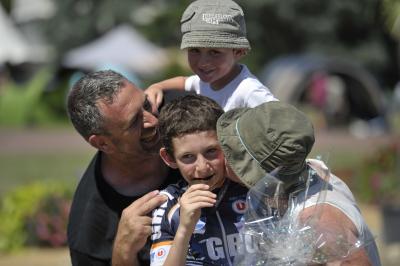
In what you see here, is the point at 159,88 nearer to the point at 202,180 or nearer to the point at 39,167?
the point at 202,180

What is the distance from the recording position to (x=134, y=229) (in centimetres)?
363

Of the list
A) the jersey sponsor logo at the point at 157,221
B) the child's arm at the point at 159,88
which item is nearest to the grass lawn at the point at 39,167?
the child's arm at the point at 159,88

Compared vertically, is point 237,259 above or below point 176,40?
above

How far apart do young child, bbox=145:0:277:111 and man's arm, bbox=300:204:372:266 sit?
126 centimetres

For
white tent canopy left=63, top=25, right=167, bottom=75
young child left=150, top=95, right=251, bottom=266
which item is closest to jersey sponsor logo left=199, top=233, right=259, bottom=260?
young child left=150, top=95, right=251, bottom=266

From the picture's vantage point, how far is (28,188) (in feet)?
40.8

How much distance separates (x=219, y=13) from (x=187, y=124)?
1022mm

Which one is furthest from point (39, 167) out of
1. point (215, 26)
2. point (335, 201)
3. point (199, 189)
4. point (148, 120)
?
point (335, 201)

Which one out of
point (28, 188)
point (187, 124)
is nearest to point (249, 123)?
point (187, 124)

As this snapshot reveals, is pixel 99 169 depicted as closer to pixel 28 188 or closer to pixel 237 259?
pixel 237 259

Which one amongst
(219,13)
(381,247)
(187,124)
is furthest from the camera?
(381,247)

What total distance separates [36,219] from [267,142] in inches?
354

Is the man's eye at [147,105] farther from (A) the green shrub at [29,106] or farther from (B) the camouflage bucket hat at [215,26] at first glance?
(A) the green shrub at [29,106]

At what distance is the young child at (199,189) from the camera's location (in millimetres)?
3445
